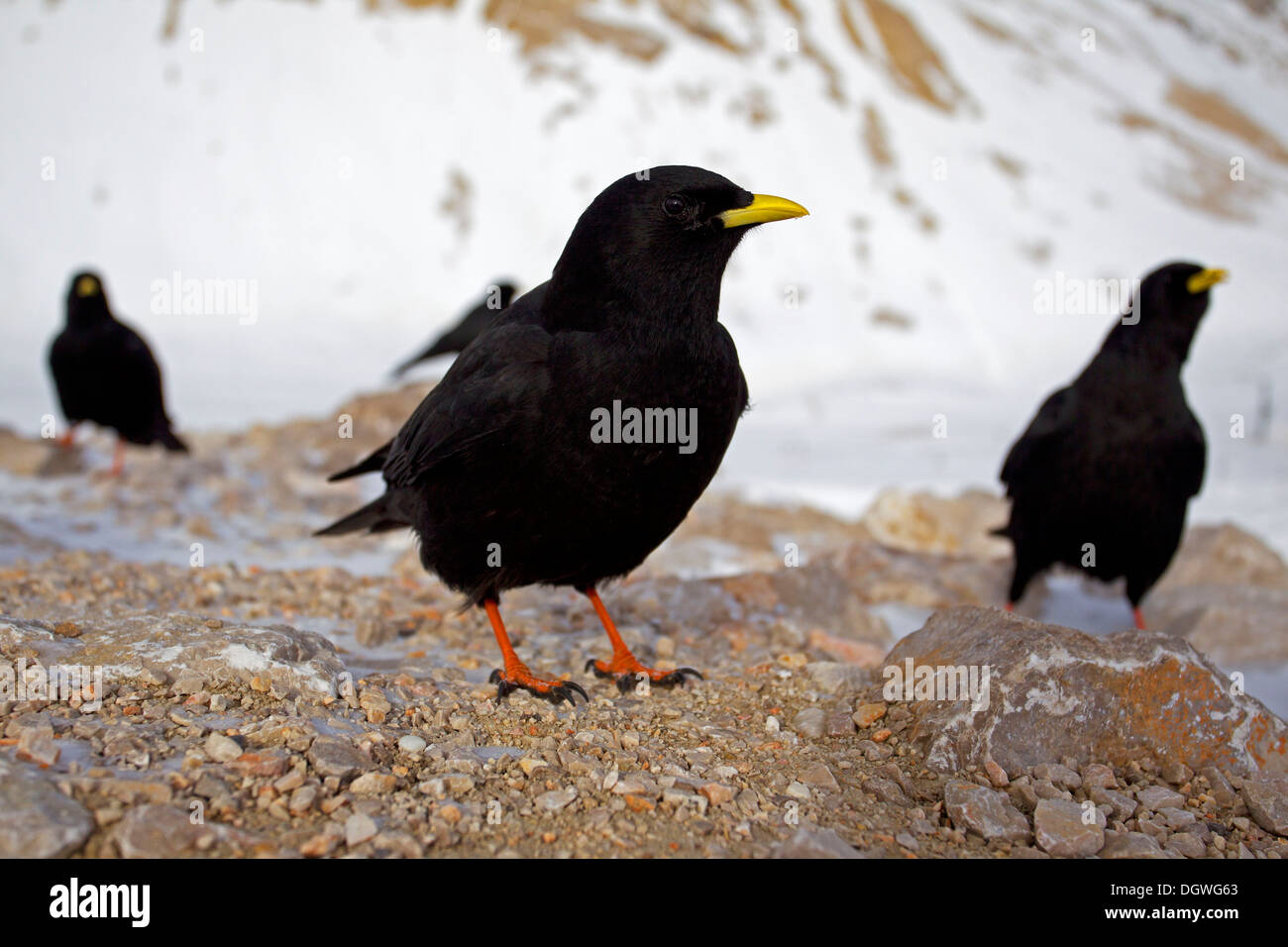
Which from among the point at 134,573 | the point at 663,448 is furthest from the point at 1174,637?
the point at 134,573

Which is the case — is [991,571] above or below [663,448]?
below

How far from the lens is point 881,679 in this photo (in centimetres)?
324

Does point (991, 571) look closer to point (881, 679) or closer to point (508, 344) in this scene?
point (881, 679)

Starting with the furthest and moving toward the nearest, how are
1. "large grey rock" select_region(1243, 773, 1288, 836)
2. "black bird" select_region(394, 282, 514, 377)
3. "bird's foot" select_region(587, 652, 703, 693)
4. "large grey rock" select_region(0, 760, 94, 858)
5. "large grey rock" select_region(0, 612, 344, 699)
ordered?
"black bird" select_region(394, 282, 514, 377) → "bird's foot" select_region(587, 652, 703, 693) → "large grey rock" select_region(0, 612, 344, 699) → "large grey rock" select_region(1243, 773, 1288, 836) → "large grey rock" select_region(0, 760, 94, 858)

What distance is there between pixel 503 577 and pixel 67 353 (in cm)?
758

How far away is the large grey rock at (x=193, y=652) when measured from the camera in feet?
9.20

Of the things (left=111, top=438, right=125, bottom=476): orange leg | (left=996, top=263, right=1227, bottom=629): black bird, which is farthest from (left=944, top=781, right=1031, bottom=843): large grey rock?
(left=111, top=438, right=125, bottom=476): orange leg

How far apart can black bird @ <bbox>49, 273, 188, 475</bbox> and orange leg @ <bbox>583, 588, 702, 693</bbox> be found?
666cm

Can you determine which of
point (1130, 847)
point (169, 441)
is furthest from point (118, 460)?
point (1130, 847)

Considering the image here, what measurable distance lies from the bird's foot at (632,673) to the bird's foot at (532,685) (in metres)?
0.19

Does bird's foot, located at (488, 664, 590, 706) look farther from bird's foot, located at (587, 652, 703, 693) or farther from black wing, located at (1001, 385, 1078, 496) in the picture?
black wing, located at (1001, 385, 1078, 496)

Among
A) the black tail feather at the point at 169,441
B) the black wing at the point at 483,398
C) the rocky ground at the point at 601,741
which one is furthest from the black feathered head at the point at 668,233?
the black tail feather at the point at 169,441

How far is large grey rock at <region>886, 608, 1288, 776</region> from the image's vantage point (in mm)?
2812
